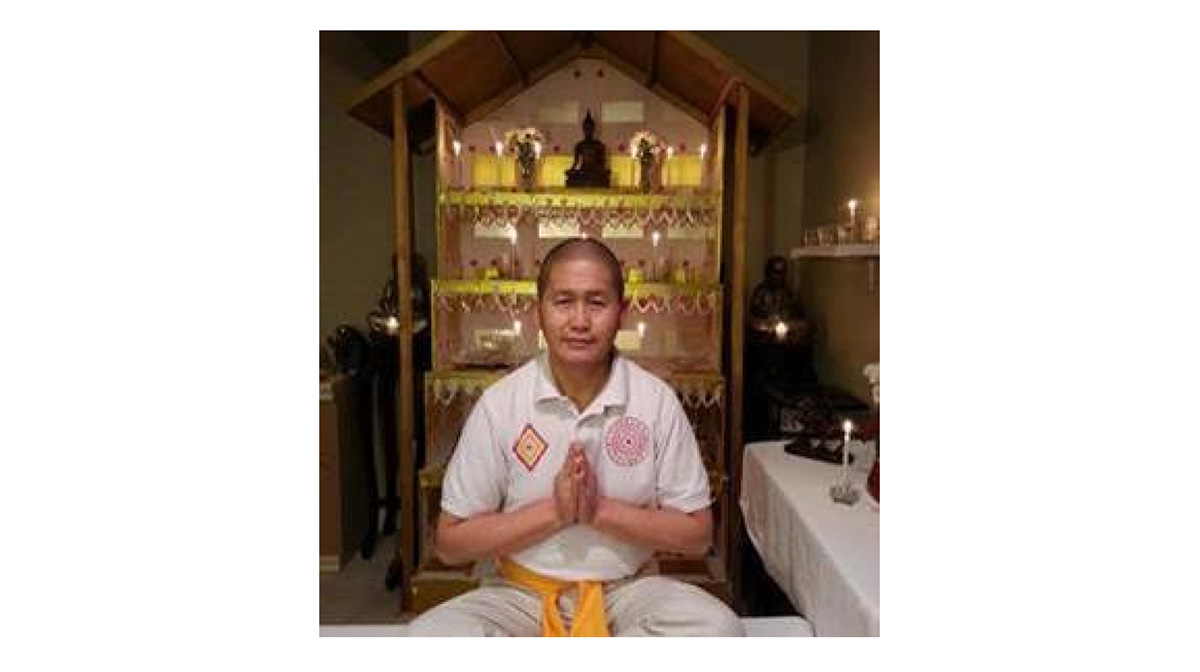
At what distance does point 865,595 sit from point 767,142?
1.59m

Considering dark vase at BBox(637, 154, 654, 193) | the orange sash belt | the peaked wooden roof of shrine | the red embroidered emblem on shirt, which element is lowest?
the orange sash belt

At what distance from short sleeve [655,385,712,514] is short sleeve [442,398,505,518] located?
10.4 inches

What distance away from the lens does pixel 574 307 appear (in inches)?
43.0

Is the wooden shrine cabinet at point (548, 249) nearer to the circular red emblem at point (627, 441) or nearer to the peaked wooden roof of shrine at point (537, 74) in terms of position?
the peaked wooden roof of shrine at point (537, 74)

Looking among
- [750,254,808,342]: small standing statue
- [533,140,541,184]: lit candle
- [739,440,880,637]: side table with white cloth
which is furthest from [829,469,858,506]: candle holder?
[533,140,541,184]: lit candle

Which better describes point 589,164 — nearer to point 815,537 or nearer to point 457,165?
point 457,165

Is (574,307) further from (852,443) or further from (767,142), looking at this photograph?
(767,142)

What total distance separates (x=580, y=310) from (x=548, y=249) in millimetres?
881

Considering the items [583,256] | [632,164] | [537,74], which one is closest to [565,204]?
[632,164]

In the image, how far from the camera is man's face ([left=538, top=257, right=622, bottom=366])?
1084mm

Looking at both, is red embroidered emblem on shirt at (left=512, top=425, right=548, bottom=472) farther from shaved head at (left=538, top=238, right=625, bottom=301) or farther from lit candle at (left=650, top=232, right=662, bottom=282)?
lit candle at (left=650, top=232, right=662, bottom=282)

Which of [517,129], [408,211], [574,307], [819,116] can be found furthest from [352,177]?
[819,116]

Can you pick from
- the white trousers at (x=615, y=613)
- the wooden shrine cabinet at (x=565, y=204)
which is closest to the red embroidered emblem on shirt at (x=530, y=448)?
the white trousers at (x=615, y=613)

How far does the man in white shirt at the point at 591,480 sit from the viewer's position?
1.09m
